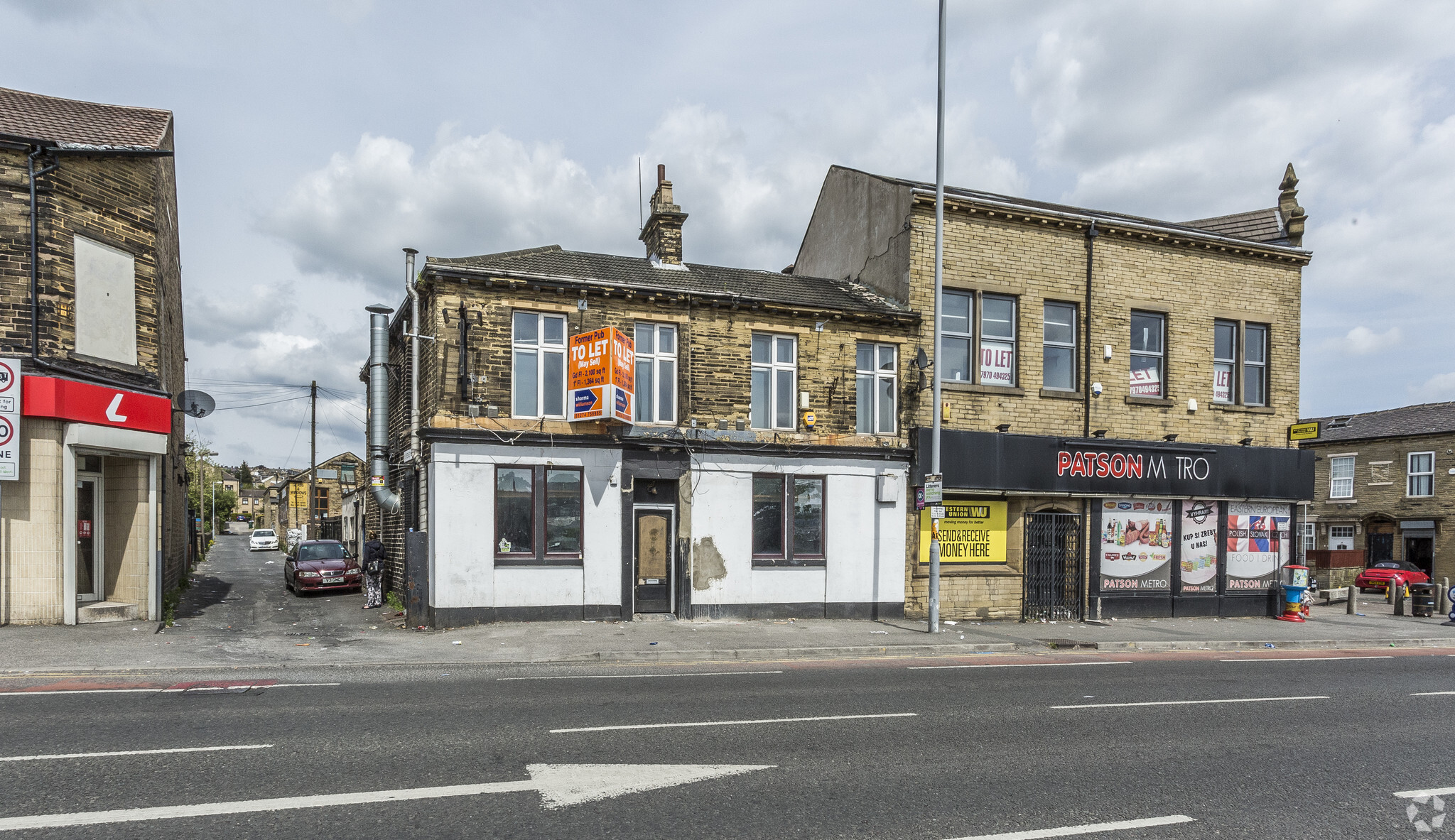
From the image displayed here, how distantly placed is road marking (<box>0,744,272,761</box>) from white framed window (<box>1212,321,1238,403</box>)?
2130 centimetres

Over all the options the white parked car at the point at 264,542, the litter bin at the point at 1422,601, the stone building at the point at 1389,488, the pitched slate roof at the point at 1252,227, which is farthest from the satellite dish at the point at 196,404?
the white parked car at the point at 264,542

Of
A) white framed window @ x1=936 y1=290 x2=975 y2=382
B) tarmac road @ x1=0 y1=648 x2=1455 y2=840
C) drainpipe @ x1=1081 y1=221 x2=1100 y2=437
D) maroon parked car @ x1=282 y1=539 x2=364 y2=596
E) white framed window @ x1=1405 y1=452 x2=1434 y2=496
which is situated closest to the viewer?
tarmac road @ x1=0 y1=648 x2=1455 y2=840

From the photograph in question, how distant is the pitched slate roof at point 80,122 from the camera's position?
14.6 metres

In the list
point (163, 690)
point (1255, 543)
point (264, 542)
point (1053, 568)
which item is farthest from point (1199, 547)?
point (264, 542)

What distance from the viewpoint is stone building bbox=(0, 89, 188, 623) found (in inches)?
540

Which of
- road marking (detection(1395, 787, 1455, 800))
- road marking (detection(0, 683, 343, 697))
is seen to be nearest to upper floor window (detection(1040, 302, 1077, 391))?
road marking (detection(1395, 787, 1455, 800))

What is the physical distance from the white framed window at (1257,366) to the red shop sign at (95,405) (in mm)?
23882

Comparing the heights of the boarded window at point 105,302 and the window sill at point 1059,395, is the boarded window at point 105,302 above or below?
above

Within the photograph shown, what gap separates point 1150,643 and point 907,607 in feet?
15.4

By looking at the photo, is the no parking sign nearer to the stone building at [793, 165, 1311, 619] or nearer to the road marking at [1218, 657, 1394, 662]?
the stone building at [793, 165, 1311, 619]

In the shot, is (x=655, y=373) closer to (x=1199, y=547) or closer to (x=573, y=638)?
(x=573, y=638)

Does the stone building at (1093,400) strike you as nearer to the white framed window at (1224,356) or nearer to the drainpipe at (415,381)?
the white framed window at (1224,356)

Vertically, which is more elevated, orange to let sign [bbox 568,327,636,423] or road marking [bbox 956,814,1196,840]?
orange to let sign [bbox 568,327,636,423]

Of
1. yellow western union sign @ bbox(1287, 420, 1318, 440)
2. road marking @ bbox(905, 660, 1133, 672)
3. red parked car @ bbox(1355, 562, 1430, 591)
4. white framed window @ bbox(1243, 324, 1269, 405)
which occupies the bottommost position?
red parked car @ bbox(1355, 562, 1430, 591)
